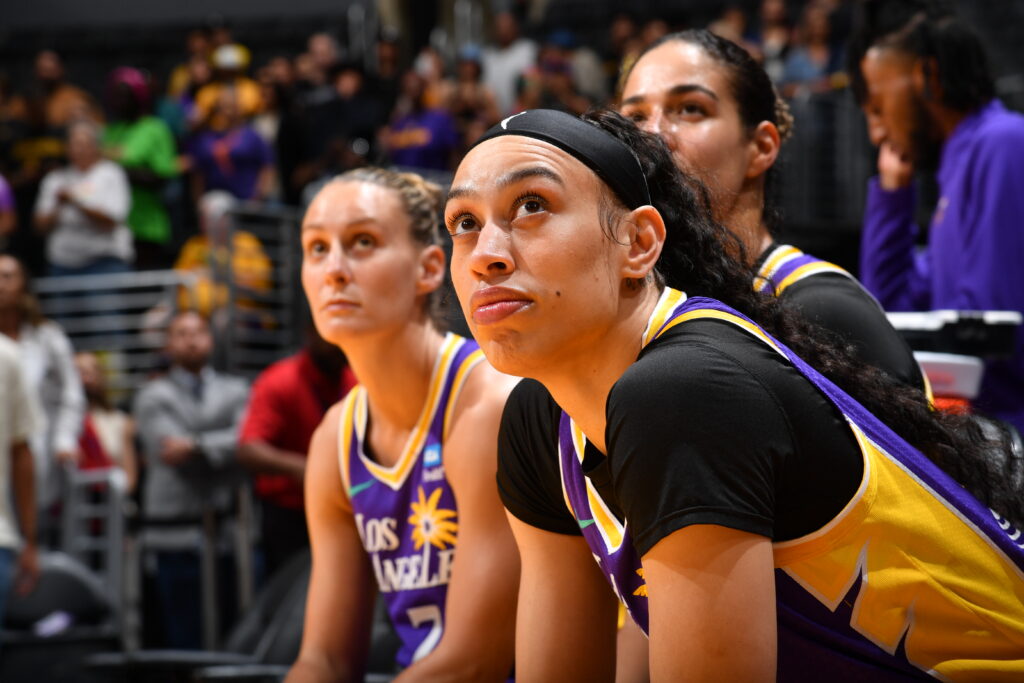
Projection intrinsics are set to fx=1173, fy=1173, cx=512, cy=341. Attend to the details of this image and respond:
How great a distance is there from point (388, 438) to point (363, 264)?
0.43 meters

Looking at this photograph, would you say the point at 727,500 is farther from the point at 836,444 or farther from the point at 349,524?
the point at 349,524

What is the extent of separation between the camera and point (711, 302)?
183cm

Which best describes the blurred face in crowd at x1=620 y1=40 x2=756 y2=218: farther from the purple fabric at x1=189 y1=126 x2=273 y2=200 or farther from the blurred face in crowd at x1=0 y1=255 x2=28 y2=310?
the purple fabric at x1=189 y1=126 x2=273 y2=200

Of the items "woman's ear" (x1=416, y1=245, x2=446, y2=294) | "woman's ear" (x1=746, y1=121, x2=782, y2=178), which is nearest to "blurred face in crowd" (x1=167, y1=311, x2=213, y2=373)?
"woman's ear" (x1=416, y1=245, x2=446, y2=294)

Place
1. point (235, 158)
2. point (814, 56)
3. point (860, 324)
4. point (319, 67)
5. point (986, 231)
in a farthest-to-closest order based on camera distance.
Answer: point (319, 67)
point (235, 158)
point (814, 56)
point (986, 231)
point (860, 324)

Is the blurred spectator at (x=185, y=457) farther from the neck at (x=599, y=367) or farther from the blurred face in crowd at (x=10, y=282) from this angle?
the neck at (x=599, y=367)

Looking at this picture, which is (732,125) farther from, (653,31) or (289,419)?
(653,31)

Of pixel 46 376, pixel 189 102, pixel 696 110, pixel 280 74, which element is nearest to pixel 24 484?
pixel 46 376

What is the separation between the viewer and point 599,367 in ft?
6.04

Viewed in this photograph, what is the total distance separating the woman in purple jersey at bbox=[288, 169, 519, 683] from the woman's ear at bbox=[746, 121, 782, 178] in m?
0.75

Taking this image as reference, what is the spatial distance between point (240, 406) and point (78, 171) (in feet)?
10.1

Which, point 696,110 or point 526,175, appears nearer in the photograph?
point 526,175

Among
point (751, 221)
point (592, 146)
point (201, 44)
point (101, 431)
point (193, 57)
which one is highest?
point (201, 44)

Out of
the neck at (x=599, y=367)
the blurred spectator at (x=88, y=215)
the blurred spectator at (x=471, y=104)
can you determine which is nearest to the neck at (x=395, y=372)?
the neck at (x=599, y=367)
